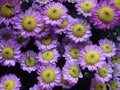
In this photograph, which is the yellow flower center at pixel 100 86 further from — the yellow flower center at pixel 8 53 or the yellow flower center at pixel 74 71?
the yellow flower center at pixel 8 53

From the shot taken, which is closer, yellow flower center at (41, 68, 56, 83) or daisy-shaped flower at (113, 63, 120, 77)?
yellow flower center at (41, 68, 56, 83)

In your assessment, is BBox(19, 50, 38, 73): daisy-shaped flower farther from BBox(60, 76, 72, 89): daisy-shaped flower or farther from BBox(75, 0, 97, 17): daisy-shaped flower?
BBox(75, 0, 97, 17): daisy-shaped flower

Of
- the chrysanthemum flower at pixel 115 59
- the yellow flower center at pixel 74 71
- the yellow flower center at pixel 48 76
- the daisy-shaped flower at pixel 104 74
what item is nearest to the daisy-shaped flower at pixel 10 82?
the yellow flower center at pixel 48 76

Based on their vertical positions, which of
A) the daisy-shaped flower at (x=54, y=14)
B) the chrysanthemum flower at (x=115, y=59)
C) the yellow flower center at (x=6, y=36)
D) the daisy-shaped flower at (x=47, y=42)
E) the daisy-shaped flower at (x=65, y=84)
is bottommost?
the daisy-shaped flower at (x=65, y=84)

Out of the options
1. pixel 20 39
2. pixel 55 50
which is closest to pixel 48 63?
pixel 55 50

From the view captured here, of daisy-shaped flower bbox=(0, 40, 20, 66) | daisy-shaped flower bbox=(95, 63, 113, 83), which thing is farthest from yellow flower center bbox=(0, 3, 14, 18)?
daisy-shaped flower bbox=(95, 63, 113, 83)

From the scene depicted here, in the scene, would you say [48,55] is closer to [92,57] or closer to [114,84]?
[92,57]
